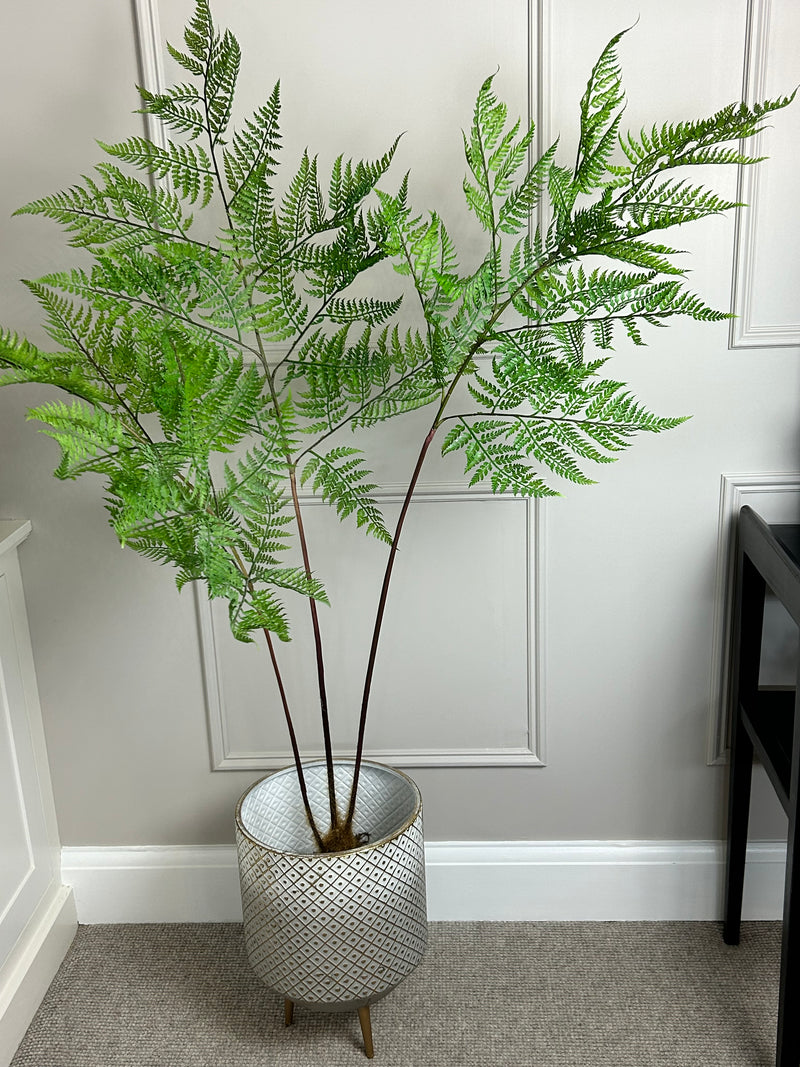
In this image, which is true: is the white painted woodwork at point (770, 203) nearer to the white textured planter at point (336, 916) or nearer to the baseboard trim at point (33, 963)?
the white textured planter at point (336, 916)

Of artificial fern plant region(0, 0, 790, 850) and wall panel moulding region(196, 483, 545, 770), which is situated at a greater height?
artificial fern plant region(0, 0, 790, 850)

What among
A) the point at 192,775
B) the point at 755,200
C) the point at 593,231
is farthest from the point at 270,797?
the point at 755,200

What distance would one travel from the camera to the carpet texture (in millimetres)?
1657

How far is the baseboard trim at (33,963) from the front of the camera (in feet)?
5.48

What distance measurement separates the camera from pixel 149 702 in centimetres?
190

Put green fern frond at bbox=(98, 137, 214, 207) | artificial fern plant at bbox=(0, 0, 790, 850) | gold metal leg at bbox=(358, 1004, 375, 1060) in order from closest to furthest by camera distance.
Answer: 1. artificial fern plant at bbox=(0, 0, 790, 850)
2. green fern frond at bbox=(98, 137, 214, 207)
3. gold metal leg at bbox=(358, 1004, 375, 1060)

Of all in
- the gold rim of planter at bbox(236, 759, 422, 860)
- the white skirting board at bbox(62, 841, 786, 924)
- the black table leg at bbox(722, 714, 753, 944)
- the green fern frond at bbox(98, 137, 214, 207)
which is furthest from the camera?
the white skirting board at bbox(62, 841, 786, 924)

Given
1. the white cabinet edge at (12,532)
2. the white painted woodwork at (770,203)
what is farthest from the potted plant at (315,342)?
the white cabinet edge at (12,532)

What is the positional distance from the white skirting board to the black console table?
0.23 feet

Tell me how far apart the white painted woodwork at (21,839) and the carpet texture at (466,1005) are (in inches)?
2.2

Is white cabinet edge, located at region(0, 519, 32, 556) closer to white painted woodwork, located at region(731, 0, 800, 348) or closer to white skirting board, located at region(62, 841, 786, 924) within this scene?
white skirting board, located at region(62, 841, 786, 924)

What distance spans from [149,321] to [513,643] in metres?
0.90

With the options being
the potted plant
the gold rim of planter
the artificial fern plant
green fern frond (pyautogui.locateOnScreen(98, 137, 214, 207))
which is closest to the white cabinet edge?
the potted plant

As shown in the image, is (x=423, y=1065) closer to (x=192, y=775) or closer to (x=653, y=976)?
(x=653, y=976)
